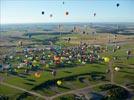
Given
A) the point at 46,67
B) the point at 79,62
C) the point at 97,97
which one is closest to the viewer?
the point at 97,97

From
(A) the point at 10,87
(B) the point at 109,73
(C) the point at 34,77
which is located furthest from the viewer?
(B) the point at 109,73

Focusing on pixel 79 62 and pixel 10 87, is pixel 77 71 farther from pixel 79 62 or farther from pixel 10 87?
pixel 10 87

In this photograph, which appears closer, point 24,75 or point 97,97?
point 97,97

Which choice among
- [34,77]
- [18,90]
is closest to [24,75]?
[34,77]

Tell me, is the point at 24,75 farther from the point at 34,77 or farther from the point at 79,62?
the point at 79,62

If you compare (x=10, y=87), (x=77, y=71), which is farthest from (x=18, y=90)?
(x=77, y=71)

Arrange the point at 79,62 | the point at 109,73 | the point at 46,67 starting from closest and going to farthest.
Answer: the point at 109,73, the point at 46,67, the point at 79,62

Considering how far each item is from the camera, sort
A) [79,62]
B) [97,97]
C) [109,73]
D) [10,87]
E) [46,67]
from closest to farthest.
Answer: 1. [97,97]
2. [10,87]
3. [109,73]
4. [46,67]
5. [79,62]

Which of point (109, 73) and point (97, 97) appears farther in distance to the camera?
point (109, 73)

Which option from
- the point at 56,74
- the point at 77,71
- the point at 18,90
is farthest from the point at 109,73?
the point at 18,90
